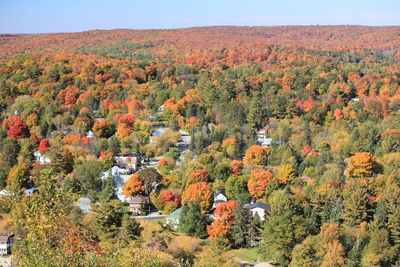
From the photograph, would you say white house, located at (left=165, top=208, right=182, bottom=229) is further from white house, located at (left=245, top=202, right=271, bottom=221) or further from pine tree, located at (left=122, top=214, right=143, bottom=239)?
white house, located at (left=245, top=202, right=271, bottom=221)

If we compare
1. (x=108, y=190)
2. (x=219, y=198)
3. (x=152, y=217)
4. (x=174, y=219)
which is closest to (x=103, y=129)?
(x=108, y=190)

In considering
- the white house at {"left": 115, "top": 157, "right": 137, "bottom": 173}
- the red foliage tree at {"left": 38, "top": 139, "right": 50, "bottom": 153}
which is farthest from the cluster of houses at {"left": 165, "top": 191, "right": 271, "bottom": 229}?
the red foliage tree at {"left": 38, "top": 139, "right": 50, "bottom": 153}

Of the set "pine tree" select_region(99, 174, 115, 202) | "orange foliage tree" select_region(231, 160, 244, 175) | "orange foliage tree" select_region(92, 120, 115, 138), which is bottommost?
"pine tree" select_region(99, 174, 115, 202)

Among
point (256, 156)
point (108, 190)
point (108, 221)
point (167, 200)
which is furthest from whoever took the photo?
point (256, 156)

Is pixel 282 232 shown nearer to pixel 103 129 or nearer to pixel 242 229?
pixel 242 229

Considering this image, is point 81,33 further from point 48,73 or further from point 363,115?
point 363,115

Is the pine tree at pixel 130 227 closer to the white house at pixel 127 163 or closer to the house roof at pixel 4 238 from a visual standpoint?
the house roof at pixel 4 238

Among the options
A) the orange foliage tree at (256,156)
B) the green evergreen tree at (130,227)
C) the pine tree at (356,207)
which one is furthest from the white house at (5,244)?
the orange foliage tree at (256,156)

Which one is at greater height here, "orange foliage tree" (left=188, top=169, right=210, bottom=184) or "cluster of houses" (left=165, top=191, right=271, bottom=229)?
"orange foliage tree" (left=188, top=169, right=210, bottom=184)
